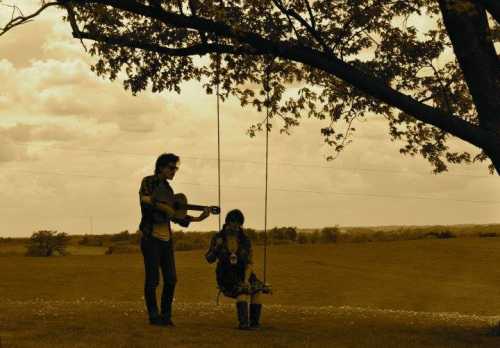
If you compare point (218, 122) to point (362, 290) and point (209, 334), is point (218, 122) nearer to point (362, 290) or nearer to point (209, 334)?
point (209, 334)

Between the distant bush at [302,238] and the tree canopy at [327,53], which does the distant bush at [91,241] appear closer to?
the distant bush at [302,238]

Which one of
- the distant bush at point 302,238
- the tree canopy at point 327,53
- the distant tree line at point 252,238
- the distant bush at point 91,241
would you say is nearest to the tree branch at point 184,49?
the tree canopy at point 327,53

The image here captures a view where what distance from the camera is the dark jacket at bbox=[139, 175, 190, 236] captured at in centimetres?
1464

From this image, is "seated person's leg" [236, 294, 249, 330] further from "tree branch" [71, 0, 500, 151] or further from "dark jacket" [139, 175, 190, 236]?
"tree branch" [71, 0, 500, 151]

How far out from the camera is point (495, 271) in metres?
44.4

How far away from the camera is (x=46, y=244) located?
53.4m

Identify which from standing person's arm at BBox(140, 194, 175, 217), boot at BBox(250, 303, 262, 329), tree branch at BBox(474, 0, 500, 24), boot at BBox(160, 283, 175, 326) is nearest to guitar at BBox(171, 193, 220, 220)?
standing person's arm at BBox(140, 194, 175, 217)

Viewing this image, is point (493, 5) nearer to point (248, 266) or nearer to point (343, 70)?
point (343, 70)

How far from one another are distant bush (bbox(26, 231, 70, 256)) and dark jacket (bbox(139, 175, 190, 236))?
40126 mm

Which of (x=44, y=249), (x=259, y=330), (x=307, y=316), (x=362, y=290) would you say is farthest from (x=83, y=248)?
(x=259, y=330)

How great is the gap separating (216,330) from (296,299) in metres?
20.1

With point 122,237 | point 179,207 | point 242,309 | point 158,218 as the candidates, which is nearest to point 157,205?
point 158,218

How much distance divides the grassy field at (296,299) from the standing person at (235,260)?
2.44ft

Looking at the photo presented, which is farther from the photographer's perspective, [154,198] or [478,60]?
[478,60]
